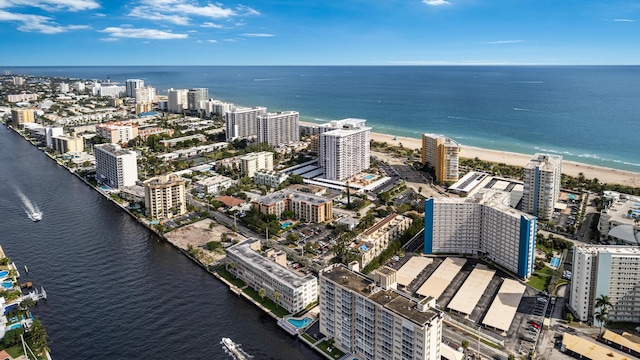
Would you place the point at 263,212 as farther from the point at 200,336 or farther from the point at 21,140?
the point at 21,140

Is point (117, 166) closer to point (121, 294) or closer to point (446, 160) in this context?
point (121, 294)

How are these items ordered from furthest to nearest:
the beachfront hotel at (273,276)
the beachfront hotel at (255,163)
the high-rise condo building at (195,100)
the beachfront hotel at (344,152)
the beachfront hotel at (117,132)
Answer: the high-rise condo building at (195,100) < the beachfront hotel at (117,132) < the beachfront hotel at (255,163) < the beachfront hotel at (344,152) < the beachfront hotel at (273,276)

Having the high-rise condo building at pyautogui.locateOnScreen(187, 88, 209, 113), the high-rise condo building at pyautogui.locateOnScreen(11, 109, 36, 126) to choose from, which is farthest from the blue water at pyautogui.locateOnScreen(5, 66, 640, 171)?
the high-rise condo building at pyautogui.locateOnScreen(11, 109, 36, 126)

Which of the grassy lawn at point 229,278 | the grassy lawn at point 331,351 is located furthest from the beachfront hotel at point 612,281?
the grassy lawn at point 229,278

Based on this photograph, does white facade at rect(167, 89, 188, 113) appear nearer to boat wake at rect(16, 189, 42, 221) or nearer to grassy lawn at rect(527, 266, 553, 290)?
boat wake at rect(16, 189, 42, 221)

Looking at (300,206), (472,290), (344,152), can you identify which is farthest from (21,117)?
(472,290)

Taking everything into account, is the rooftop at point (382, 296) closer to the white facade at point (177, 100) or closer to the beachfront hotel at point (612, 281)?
the beachfront hotel at point (612, 281)
